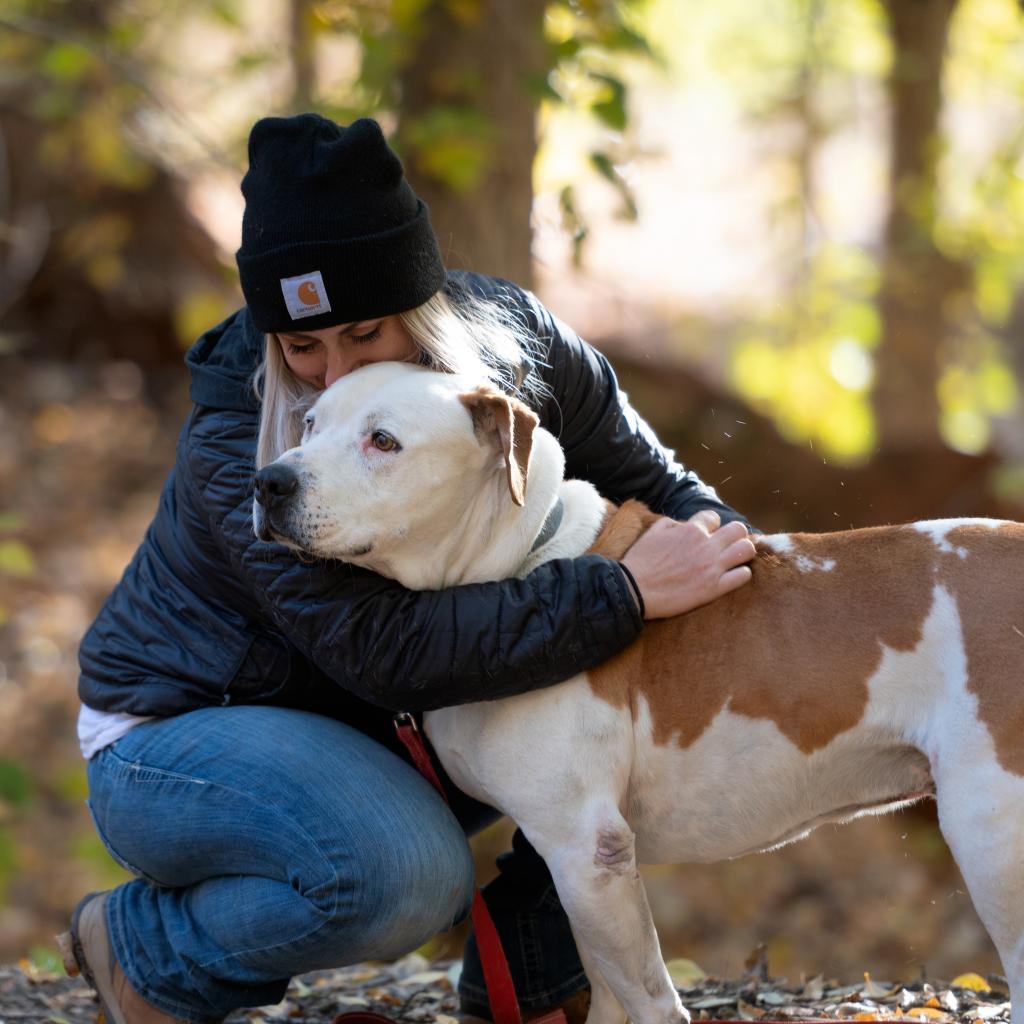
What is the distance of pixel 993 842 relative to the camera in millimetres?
2650

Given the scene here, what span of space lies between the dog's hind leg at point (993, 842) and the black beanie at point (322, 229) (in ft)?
5.60

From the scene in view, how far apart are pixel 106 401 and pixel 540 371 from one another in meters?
7.70

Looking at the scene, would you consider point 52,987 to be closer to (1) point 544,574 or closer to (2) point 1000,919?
(1) point 544,574

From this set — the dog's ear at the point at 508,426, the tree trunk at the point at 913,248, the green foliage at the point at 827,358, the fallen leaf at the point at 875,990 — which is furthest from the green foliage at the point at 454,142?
the green foliage at the point at 827,358

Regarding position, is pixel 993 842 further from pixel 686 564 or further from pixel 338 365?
pixel 338 365

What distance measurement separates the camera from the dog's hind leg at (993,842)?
2.64m

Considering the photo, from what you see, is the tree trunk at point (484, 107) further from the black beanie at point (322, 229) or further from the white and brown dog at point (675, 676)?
the white and brown dog at point (675, 676)

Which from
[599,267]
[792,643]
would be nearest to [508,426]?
[792,643]

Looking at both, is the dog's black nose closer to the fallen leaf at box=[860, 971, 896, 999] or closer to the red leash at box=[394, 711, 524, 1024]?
the red leash at box=[394, 711, 524, 1024]

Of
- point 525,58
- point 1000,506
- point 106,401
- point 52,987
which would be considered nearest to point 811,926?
point 1000,506

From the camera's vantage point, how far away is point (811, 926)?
23.1 feet

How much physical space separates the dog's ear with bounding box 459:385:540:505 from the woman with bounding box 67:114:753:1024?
0.73ft

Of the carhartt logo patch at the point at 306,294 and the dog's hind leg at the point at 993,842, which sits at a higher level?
the carhartt logo patch at the point at 306,294

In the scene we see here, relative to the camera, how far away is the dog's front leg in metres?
2.86
